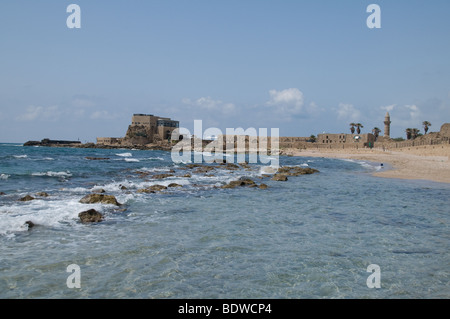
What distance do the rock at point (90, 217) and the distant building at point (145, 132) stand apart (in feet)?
412

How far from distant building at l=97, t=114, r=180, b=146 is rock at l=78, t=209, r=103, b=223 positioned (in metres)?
126

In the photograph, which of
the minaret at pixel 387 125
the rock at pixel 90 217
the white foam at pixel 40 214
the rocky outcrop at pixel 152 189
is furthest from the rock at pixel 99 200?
the minaret at pixel 387 125

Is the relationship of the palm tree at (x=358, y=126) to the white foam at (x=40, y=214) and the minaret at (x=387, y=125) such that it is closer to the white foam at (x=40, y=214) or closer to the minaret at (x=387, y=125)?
the minaret at (x=387, y=125)

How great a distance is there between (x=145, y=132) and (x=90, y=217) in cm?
13081

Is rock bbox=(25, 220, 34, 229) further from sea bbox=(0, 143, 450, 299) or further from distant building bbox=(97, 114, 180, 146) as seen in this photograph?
distant building bbox=(97, 114, 180, 146)

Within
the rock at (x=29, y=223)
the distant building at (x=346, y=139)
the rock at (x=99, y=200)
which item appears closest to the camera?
the rock at (x=29, y=223)

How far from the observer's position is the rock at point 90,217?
1070 cm

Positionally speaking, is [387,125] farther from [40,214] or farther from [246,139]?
[40,214]

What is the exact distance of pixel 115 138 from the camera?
148m

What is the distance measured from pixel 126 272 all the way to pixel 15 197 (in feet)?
39.3

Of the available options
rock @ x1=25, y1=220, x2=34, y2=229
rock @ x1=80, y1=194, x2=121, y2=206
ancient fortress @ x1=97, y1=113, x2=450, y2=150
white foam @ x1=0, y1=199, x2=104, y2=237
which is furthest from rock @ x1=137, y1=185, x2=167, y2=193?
ancient fortress @ x1=97, y1=113, x2=450, y2=150
